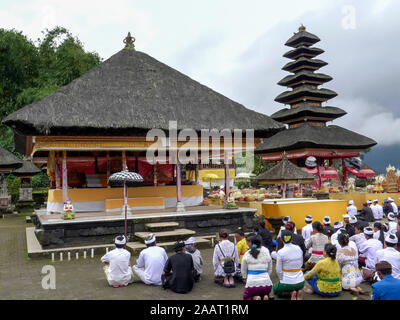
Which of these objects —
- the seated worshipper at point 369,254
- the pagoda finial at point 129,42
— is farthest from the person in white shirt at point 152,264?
the pagoda finial at point 129,42

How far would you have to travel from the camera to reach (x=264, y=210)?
1653cm

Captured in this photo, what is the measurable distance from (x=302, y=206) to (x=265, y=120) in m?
4.06

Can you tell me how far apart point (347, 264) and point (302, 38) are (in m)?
36.7

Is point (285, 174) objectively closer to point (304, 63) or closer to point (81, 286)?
point (81, 286)

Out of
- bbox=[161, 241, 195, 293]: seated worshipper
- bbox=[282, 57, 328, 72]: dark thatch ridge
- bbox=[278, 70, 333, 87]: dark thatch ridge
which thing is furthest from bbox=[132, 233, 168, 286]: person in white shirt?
bbox=[282, 57, 328, 72]: dark thatch ridge

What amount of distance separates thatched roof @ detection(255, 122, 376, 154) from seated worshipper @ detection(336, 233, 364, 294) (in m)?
25.5

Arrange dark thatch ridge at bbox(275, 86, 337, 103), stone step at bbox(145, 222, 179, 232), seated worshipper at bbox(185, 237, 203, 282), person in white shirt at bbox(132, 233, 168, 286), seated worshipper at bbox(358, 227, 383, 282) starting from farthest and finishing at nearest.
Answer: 1. dark thatch ridge at bbox(275, 86, 337, 103)
2. stone step at bbox(145, 222, 179, 232)
3. seated worshipper at bbox(185, 237, 203, 282)
4. person in white shirt at bbox(132, 233, 168, 286)
5. seated worshipper at bbox(358, 227, 383, 282)

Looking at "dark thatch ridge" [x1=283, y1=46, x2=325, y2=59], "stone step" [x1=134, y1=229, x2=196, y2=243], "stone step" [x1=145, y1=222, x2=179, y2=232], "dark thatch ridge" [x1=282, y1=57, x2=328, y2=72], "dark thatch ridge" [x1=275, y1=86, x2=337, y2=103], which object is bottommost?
"stone step" [x1=134, y1=229, x2=196, y2=243]

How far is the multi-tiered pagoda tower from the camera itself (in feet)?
111

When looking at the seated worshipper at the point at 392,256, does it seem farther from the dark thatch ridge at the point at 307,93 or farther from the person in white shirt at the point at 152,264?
the dark thatch ridge at the point at 307,93

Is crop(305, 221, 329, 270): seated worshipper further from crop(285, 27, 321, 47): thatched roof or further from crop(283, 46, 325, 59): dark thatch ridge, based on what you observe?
crop(285, 27, 321, 47): thatched roof

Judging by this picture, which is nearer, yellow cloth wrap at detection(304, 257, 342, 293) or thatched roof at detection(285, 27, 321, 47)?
yellow cloth wrap at detection(304, 257, 342, 293)
